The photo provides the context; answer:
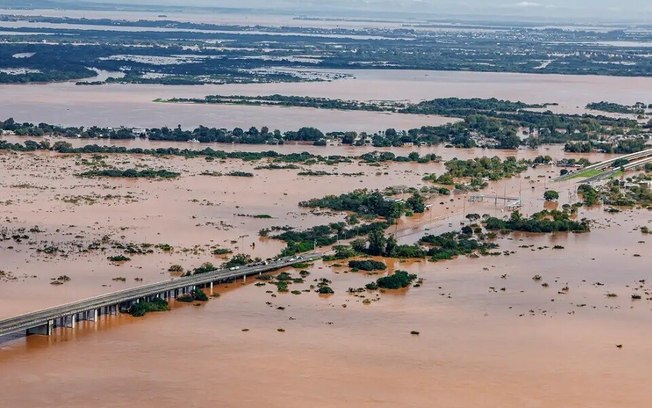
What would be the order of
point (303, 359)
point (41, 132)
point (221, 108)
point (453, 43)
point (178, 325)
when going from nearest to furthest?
point (303, 359) → point (178, 325) → point (41, 132) → point (221, 108) → point (453, 43)

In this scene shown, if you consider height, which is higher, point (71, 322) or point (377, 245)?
point (377, 245)

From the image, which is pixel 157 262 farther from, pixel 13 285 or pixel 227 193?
pixel 227 193

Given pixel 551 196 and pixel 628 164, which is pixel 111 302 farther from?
pixel 628 164

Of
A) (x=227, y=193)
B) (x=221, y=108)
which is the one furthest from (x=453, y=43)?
(x=227, y=193)

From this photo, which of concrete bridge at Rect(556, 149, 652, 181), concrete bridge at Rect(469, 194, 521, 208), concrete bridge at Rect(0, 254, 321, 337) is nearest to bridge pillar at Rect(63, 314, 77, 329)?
concrete bridge at Rect(0, 254, 321, 337)

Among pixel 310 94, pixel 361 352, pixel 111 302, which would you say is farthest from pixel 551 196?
pixel 310 94

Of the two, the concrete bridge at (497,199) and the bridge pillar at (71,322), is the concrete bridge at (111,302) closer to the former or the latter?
the bridge pillar at (71,322)

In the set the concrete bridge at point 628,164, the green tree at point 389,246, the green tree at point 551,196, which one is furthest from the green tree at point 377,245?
the concrete bridge at point 628,164
